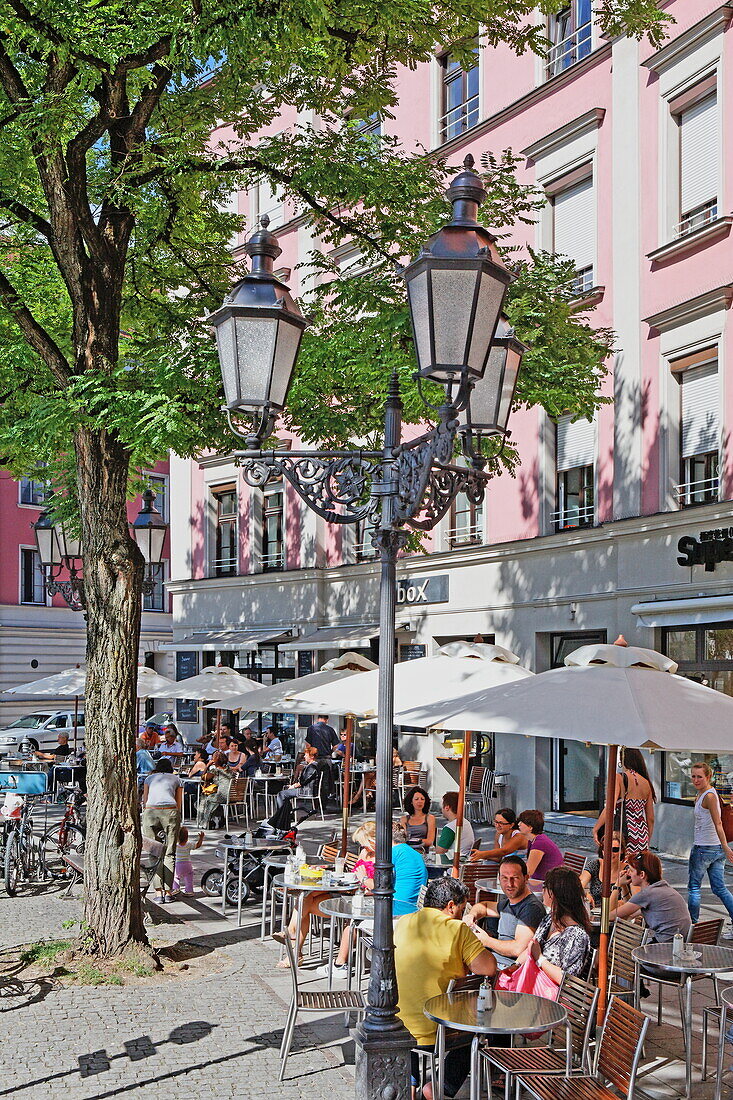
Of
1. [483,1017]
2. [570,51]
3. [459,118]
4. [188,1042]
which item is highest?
[459,118]

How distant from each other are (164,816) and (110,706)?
3.41m

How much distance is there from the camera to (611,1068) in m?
5.79

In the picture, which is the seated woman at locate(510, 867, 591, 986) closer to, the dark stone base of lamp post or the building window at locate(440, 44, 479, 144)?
the dark stone base of lamp post

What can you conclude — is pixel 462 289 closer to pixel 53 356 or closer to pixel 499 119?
pixel 53 356

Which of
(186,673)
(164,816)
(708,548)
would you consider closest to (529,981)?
(164,816)

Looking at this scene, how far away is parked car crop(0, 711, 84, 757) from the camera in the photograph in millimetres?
33906

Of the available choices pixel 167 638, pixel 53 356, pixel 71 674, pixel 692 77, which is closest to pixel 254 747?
pixel 71 674

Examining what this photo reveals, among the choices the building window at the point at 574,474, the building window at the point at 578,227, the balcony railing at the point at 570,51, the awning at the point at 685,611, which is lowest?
the awning at the point at 685,611

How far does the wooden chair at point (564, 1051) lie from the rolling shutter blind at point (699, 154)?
13.0 m

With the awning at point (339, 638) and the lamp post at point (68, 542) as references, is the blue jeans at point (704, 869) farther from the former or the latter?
the awning at point (339, 638)

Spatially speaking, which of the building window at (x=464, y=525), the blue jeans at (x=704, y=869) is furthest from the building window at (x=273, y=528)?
the blue jeans at (x=704, y=869)

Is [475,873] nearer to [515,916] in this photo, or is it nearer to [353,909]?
[353,909]

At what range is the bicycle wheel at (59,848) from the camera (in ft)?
49.0

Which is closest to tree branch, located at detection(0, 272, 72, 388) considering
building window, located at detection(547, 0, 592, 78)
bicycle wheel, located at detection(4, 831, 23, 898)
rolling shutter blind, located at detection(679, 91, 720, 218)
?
bicycle wheel, located at detection(4, 831, 23, 898)
